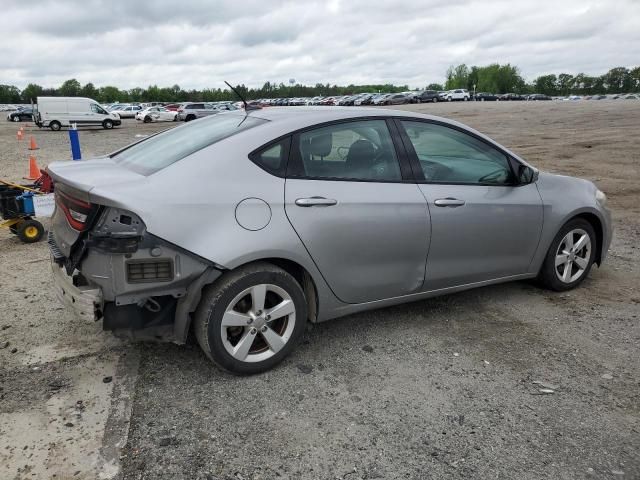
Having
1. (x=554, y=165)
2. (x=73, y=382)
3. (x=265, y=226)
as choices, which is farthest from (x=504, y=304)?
Result: (x=554, y=165)

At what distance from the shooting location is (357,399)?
123 inches

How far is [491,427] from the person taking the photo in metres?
2.88

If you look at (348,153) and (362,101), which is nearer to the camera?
(348,153)

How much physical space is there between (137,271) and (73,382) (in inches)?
35.7

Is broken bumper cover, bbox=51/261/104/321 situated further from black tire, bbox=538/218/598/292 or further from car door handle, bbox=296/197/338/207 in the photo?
black tire, bbox=538/218/598/292

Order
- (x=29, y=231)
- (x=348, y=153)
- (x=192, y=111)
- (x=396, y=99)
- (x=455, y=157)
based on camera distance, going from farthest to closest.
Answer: (x=396, y=99) < (x=192, y=111) < (x=29, y=231) < (x=455, y=157) < (x=348, y=153)

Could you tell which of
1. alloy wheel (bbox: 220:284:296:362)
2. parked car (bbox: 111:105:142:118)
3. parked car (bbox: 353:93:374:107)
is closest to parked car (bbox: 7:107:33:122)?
parked car (bbox: 111:105:142:118)

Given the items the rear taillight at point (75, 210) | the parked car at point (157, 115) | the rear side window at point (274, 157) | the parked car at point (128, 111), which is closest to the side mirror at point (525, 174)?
the rear side window at point (274, 157)

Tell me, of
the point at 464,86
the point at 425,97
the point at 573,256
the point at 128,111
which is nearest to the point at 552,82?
the point at 464,86

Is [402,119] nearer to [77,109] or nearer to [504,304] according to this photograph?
[504,304]

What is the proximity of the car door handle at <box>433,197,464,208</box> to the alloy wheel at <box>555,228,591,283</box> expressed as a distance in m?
1.30

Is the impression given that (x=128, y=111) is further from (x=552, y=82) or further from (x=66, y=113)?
(x=552, y=82)

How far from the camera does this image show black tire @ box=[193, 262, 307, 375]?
3137mm

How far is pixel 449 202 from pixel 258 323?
5.36ft
